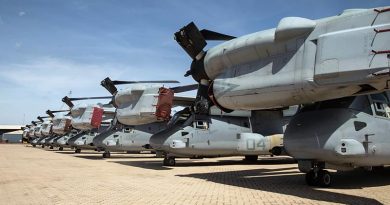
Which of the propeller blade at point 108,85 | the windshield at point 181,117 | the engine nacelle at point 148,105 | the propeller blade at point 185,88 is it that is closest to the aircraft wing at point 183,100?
the propeller blade at point 185,88

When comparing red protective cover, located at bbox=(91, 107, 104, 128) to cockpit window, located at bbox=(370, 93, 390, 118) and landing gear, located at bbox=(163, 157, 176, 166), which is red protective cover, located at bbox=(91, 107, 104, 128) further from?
cockpit window, located at bbox=(370, 93, 390, 118)

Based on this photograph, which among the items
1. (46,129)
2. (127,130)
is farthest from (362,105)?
(46,129)

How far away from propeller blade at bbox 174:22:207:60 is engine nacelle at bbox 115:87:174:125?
644 centimetres

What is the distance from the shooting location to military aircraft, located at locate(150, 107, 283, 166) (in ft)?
65.2

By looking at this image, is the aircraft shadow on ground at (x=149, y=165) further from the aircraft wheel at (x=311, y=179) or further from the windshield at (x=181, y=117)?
the aircraft wheel at (x=311, y=179)

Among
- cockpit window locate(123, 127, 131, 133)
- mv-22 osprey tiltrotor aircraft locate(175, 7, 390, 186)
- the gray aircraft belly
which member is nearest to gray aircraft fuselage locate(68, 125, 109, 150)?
cockpit window locate(123, 127, 131, 133)

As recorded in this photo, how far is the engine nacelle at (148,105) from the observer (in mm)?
19484

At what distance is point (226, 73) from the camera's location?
464 inches

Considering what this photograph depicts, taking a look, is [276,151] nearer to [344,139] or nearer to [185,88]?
[344,139]

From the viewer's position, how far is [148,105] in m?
19.6

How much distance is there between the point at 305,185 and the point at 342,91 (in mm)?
4113

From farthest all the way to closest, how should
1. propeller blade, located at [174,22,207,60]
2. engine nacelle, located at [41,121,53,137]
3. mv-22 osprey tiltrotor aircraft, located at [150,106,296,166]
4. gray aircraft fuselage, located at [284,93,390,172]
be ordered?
engine nacelle, located at [41,121,53,137] → mv-22 osprey tiltrotor aircraft, located at [150,106,296,166] → propeller blade, located at [174,22,207,60] → gray aircraft fuselage, located at [284,93,390,172]

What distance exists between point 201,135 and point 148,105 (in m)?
3.40

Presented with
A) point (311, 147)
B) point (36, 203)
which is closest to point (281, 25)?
point (311, 147)
